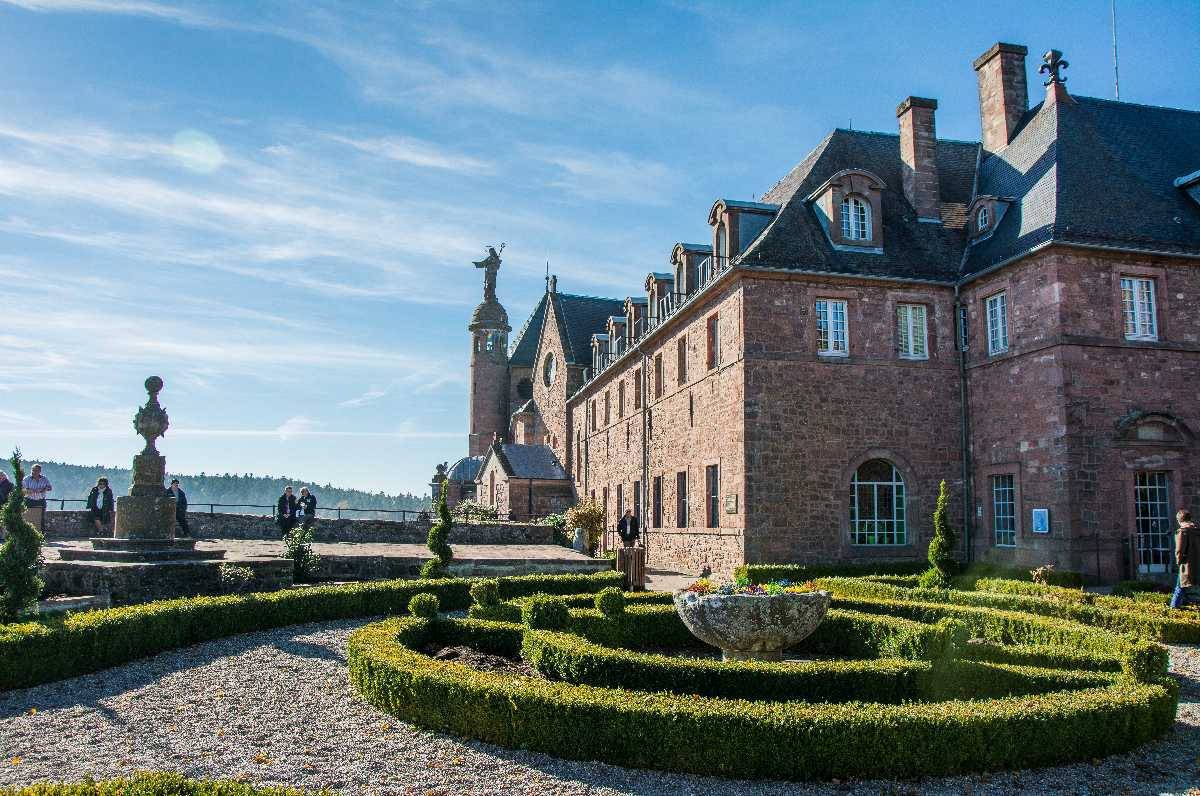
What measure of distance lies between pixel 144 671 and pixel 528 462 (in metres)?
34.0

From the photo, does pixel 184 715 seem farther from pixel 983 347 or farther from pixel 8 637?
pixel 983 347

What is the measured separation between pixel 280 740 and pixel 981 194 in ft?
78.3

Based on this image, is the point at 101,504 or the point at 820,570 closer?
the point at 820,570

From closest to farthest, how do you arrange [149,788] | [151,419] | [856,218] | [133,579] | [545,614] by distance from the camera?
[149,788]
[545,614]
[133,579]
[151,419]
[856,218]

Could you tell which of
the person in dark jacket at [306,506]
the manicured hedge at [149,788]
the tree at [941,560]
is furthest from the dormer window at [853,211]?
the manicured hedge at [149,788]

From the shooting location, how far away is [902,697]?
905 centimetres

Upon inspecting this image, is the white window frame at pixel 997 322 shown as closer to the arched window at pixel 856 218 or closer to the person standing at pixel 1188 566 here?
the arched window at pixel 856 218

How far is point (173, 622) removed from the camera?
39.4 ft

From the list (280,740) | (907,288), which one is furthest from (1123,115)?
(280,740)

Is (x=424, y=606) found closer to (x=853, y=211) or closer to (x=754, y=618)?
(x=754, y=618)

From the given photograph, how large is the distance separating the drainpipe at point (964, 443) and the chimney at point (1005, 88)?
5.73m

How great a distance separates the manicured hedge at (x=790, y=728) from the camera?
22.7ft

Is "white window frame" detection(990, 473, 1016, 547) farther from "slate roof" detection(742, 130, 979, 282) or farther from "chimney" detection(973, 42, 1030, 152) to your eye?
"chimney" detection(973, 42, 1030, 152)

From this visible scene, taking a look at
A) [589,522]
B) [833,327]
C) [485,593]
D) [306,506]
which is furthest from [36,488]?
[833,327]
